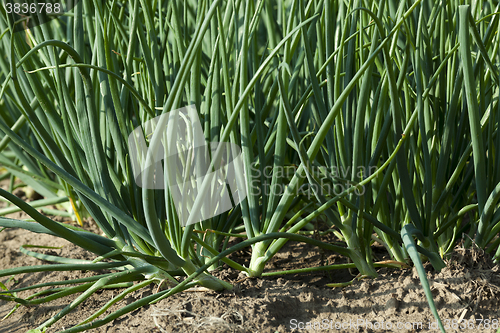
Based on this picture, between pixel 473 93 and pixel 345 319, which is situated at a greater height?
pixel 473 93

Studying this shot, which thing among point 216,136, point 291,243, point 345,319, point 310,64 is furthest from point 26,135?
point 345,319

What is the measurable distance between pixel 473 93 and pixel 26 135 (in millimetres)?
1369

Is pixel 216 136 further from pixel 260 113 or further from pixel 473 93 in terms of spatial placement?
pixel 473 93

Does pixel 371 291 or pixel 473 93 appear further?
pixel 371 291

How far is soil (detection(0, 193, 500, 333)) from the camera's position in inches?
28.3

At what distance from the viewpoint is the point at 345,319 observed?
74 cm

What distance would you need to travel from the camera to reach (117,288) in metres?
0.90

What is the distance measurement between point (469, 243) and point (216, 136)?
0.58 meters

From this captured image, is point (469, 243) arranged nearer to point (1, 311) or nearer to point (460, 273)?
point (460, 273)

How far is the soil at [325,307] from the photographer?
28.3 inches

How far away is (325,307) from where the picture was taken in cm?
77

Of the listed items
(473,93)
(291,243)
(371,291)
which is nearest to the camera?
(473,93)

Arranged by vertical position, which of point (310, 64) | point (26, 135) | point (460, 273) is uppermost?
point (310, 64)

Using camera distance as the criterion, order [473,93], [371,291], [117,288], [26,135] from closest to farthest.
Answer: [473,93]
[371,291]
[117,288]
[26,135]
